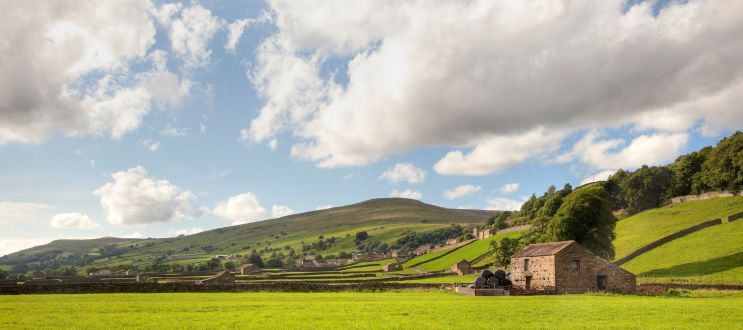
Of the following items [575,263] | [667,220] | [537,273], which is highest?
[667,220]

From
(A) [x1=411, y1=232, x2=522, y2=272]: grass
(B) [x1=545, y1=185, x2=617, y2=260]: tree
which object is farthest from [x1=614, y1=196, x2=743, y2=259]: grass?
(A) [x1=411, y1=232, x2=522, y2=272]: grass

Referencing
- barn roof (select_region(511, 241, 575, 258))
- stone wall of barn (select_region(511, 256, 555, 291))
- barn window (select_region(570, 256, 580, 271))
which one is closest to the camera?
stone wall of barn (select_region(511, 256, 555, 291))

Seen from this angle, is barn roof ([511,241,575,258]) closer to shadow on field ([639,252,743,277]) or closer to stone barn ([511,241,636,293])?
stone barn ([511,241,636,293])

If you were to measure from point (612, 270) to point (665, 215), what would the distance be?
44258 millimetres

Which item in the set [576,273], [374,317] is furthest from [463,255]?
[374,317]

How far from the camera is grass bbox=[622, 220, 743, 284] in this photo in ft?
180

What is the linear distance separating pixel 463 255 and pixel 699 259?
64903 millimetres

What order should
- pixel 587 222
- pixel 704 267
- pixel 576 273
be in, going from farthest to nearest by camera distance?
1. pixel 587 222
2. pixel 704 267
3. pixel 576 273

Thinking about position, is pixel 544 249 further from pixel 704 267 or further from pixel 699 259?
pixel 699 259

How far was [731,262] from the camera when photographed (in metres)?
56.9

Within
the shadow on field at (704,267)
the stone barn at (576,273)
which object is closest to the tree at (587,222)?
the shadow on field at (704,267)

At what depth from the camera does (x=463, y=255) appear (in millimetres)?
123375

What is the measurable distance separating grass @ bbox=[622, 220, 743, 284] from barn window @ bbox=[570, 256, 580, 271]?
10404 millimetres

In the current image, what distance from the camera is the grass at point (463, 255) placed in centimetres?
11814
